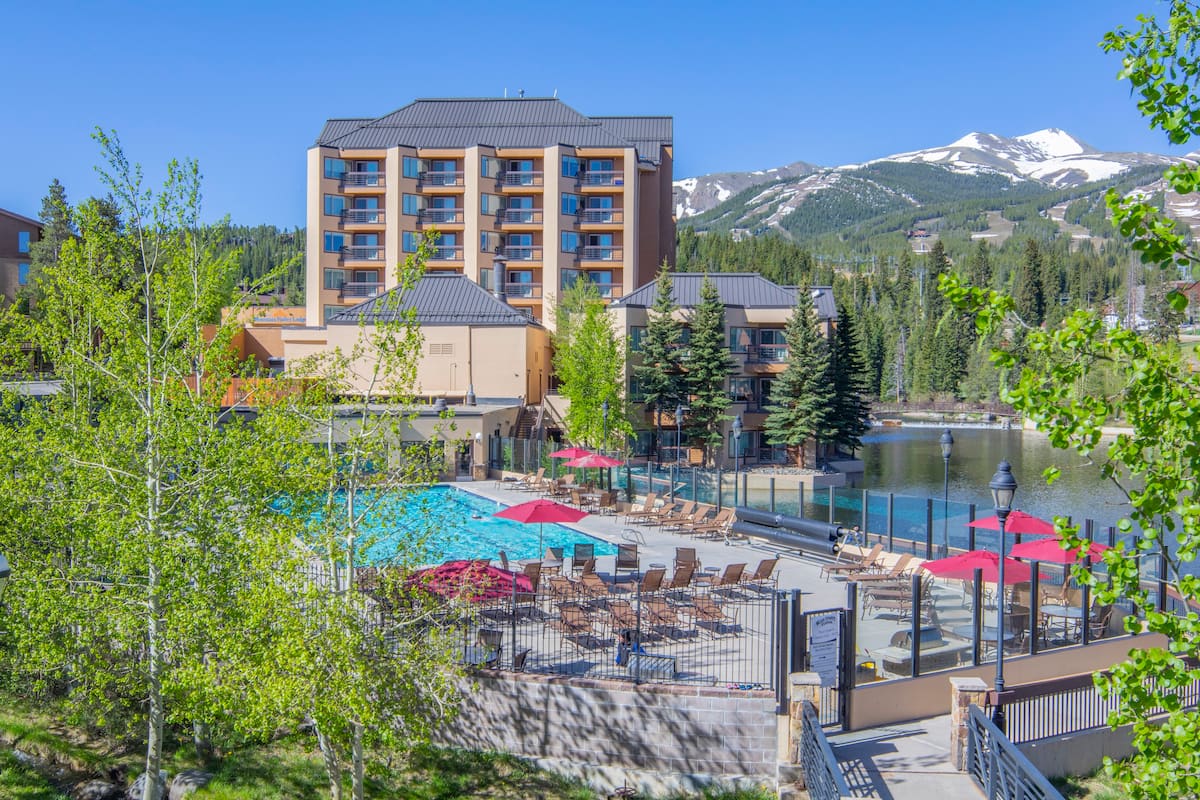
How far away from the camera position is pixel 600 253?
6319cm

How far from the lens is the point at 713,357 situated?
2014 inches

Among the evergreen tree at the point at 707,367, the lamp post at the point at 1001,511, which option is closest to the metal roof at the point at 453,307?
the evergreen tree at the point at 707,367

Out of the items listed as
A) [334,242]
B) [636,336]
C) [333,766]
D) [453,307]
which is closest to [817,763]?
[333,766]

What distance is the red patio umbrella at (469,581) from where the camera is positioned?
1317 centimetres

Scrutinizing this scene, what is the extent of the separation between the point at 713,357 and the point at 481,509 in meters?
22.2

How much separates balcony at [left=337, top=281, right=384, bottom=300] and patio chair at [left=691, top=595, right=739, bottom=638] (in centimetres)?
4858

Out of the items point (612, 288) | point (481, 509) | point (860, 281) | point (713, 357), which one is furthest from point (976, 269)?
point (481, 509)

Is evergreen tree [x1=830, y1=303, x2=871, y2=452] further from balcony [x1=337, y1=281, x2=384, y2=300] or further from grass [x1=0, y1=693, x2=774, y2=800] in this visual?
grass [x1=0, y1=693, x2=774, y2=800]

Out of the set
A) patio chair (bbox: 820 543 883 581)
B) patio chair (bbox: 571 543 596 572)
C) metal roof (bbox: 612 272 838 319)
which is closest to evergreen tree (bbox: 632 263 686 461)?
metal roof (bbox: 612 272 838 319)

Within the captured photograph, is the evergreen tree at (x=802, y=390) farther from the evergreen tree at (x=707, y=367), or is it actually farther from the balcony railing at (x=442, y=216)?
the balcony railing at (x=442, y=216)

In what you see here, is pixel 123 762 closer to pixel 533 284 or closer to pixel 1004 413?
pixel 533 284

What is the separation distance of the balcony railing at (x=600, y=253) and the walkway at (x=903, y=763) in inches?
1987

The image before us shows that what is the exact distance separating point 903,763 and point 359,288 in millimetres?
54800

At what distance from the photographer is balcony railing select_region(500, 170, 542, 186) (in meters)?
62.6
